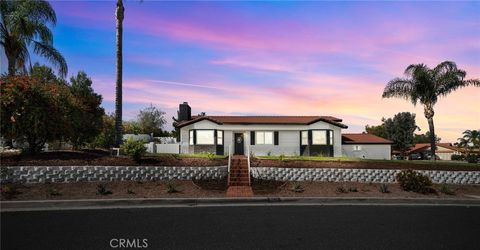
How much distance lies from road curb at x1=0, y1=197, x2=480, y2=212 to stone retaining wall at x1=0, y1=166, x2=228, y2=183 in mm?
3097

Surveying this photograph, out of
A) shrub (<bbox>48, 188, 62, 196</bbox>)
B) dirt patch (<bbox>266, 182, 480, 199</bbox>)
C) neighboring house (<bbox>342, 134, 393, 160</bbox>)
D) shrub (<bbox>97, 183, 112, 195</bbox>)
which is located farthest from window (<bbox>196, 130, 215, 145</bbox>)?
shrub (<bbox>48, 188, 62, 196</bbox>)

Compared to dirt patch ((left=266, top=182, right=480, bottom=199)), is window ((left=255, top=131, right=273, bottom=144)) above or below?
above

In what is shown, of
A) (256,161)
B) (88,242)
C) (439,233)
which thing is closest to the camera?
(88,242)

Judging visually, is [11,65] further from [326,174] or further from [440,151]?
[440,151]

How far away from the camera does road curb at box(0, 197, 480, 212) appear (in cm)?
1128

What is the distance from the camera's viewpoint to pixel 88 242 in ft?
23.7

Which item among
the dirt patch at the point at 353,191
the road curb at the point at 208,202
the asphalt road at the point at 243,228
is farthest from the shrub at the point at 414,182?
the asphalt road at the point at 243,228

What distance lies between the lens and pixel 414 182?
16.3 m

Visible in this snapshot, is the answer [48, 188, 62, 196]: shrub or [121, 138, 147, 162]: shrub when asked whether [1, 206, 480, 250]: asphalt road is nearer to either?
[48, 188, 62, 196]: shrub

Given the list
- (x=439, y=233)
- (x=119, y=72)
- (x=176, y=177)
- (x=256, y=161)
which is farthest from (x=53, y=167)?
(x=439, y=233)

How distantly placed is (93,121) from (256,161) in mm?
10103

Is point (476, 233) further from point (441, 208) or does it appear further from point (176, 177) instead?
point (176, 177)

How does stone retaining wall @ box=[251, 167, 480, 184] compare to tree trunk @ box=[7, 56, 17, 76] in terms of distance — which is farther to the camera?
tree trunk @ box=[7, 56, 17, 76]

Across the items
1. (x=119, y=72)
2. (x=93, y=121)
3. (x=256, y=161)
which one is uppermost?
(x=119, y=72)
